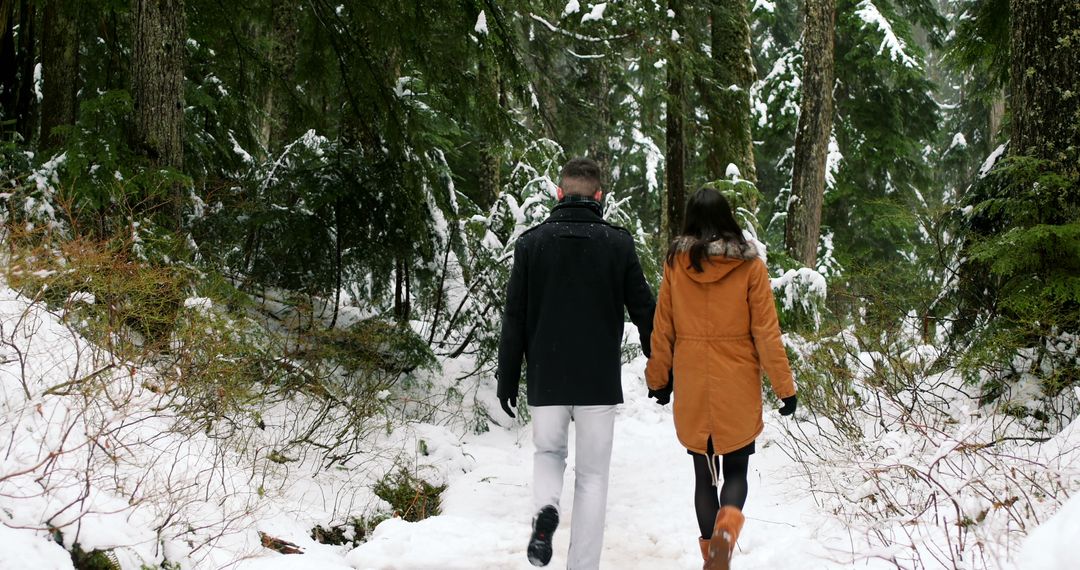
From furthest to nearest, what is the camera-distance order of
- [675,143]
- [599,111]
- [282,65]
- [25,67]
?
1. [282,65]
2. [675,143]
3. [599,111]
4. [25,67]

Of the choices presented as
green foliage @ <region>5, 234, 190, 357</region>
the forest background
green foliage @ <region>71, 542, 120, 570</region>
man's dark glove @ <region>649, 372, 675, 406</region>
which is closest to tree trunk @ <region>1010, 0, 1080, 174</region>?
the forest background

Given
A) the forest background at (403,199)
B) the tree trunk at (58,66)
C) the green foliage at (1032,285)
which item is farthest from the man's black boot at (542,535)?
the tree trunk at (58,66)

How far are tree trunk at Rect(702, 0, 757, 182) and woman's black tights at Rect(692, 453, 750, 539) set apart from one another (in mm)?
6648

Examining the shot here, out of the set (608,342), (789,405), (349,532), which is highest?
(608,342)

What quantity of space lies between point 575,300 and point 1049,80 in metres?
3.83

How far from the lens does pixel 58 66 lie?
26.2ft

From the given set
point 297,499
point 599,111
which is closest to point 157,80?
point 297,499

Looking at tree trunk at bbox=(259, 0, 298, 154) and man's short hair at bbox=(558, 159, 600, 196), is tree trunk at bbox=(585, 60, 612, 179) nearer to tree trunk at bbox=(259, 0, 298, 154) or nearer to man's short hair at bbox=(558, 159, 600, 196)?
man's short hair at bbox=(558, 159, 600, 196)

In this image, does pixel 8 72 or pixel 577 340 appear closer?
pixel 577 340

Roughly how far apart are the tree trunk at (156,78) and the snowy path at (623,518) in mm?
3507

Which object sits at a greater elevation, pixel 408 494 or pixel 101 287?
pixel 101 287

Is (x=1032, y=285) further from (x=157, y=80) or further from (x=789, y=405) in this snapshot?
(x=157, y=80)

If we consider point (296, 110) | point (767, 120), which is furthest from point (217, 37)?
point (767, 120)

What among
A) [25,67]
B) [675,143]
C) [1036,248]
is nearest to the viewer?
[1036,248]
